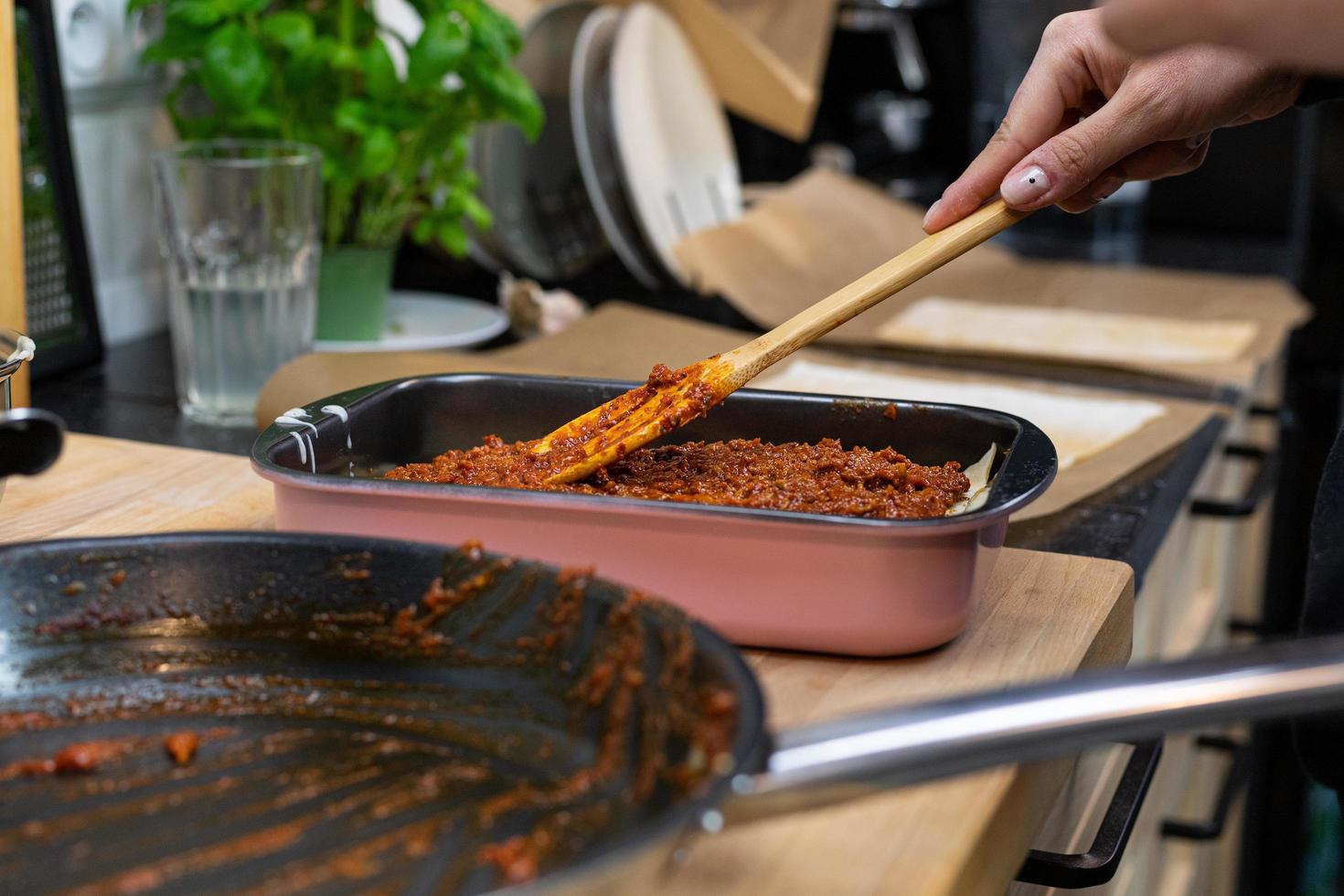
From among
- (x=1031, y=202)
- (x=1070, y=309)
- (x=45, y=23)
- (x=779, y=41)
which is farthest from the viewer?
(x=779, y=41)

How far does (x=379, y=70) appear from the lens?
1.32 meters

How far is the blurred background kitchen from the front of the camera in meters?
1.31

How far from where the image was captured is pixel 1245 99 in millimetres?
917

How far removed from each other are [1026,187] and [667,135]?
1.03 metres

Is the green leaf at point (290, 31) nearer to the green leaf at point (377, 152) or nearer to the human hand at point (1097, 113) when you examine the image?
the green leaf at point (377, 152)

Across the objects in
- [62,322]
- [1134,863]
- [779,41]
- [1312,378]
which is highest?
[779,41]

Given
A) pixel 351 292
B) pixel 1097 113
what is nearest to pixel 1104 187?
pixel 1097 113

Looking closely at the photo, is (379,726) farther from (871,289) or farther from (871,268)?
(871,268)

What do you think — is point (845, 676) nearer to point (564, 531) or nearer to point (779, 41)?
point (564, 531)

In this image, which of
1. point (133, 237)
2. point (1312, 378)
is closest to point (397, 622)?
point (133, 237)

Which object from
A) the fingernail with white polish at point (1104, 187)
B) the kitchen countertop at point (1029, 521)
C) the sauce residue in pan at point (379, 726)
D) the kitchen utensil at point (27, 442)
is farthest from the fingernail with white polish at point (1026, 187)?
the kitchen utensil at point (27, 442)

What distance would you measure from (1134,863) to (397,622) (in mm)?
890

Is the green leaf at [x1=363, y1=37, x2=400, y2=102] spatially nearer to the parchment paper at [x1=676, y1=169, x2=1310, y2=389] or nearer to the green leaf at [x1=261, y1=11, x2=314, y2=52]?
the green leaf at [x1=261, y1=11, x2=314, y2=52]

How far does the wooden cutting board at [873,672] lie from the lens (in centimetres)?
55
